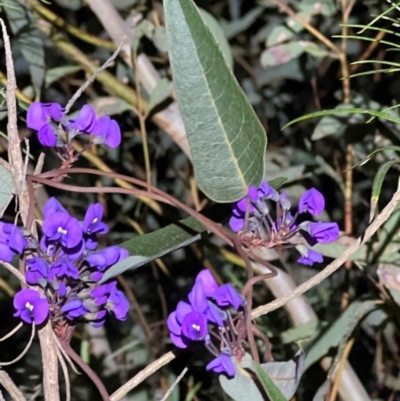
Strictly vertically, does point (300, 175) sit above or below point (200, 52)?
below

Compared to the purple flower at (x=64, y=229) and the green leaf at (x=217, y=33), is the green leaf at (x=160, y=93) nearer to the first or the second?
the green leaf at (x=217, y=33)

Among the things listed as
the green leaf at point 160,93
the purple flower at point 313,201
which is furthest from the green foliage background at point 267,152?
the purple flower at point 313,201

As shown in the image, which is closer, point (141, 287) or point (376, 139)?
point (376, 139)

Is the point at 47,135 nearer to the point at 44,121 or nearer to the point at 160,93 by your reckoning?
the point at 44,121

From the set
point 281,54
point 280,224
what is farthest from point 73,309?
Answer: point 281,54

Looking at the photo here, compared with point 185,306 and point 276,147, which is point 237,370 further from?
point 276,147

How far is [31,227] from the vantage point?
375 mm

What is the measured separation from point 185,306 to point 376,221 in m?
0.12

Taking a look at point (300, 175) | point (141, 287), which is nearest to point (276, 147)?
point (300, 175)

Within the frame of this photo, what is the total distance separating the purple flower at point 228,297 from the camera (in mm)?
376

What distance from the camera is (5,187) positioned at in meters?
0.41

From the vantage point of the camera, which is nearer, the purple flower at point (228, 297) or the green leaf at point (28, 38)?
the purple flower at point (228, 297)

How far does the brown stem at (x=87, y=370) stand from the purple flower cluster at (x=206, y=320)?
5 centimetres

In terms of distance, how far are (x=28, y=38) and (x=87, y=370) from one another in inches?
17.2
